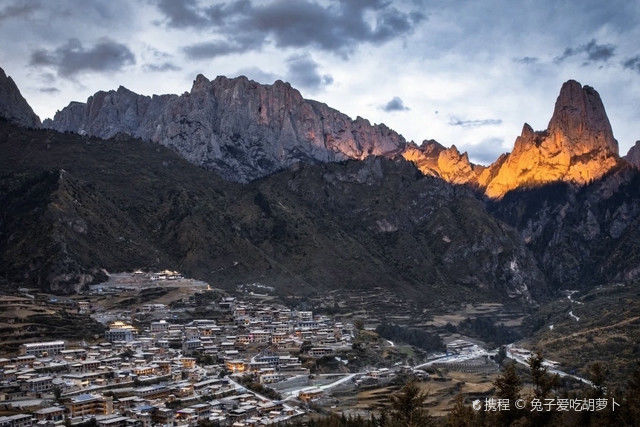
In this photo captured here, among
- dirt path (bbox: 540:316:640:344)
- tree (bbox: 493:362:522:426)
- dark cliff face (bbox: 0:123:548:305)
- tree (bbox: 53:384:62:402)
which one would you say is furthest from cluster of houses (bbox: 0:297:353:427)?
dirt path (bbox: 540:316:640:344)

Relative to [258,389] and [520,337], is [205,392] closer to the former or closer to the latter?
[258,389]

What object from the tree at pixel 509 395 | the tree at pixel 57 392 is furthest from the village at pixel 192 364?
the tree at pixel 509 395

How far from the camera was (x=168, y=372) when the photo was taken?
86.6 metres

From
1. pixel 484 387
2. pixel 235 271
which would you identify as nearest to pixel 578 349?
pixel 484 387

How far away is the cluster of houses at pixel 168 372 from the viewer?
6975cm

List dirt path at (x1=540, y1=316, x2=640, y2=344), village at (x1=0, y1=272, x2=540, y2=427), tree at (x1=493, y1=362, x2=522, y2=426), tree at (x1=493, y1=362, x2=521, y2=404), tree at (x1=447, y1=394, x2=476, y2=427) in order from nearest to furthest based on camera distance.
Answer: tree at (x1=447, y1=394, x2=476, y2=427) → tree at (x1=493, y1=362, x2=522, y2=426) → tree at (x1=493, y1=362, x2=521, y2=404) → village at (x1=0, y1=272, x2=540, y2=427) → dirt path at (x1=540, y1=316, x2=640, y2=344)

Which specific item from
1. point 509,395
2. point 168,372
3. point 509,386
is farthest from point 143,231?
point 509,395

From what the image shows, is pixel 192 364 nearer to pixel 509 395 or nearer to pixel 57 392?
pixel 57 392

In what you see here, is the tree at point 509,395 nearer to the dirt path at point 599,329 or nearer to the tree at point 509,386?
the tree at point 509,386

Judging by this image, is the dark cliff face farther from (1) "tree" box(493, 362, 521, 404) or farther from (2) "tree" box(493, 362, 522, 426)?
(2) "tree" box(493, 362, 522, 426)

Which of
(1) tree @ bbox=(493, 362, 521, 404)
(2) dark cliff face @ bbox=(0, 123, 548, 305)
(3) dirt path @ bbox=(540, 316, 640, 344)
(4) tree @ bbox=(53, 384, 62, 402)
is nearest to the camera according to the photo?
(1) tree @ bbox=(493, 362, 521, 404)

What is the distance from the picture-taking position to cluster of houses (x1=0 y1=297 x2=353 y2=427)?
229 feet

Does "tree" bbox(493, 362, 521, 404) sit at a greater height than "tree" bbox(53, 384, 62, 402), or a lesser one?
greater

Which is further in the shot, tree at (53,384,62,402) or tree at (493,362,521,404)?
tree at (53,384,62,402)
